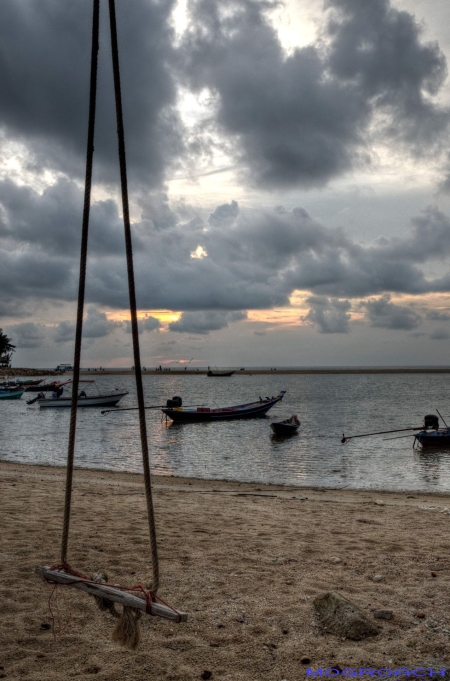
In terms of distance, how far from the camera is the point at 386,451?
24453 mm

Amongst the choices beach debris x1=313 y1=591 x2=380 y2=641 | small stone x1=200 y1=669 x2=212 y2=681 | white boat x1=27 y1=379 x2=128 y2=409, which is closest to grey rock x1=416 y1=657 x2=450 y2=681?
beach debris x1=313 y1=591 x2=380 y2=641

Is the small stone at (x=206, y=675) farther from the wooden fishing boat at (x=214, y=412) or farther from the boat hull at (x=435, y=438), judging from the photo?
the wooden fishing boat at (x=214, y=412)

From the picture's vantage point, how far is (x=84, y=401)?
50812 mm

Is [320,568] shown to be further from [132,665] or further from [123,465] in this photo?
[123,465]

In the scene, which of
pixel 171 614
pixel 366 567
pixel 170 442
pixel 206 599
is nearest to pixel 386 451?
pixel 170 442

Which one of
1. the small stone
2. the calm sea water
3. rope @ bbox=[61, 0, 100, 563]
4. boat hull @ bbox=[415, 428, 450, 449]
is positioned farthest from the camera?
boat hull @ bbox=[415, 428, 450, 449]

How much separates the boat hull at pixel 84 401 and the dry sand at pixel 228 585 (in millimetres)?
41545

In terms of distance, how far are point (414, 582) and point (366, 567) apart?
2.19 feet

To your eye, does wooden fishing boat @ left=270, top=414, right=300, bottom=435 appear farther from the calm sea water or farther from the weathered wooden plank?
the weathered wooden plank

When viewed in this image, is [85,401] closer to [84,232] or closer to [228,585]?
[228,585]

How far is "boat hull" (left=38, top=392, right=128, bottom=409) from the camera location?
50406 millimetres

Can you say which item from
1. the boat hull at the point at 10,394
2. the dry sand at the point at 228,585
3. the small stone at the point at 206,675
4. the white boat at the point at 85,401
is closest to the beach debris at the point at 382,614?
the dry sand at the point at 228,585

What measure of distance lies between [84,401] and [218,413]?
1800 cm

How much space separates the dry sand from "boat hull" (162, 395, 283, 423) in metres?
27.8
